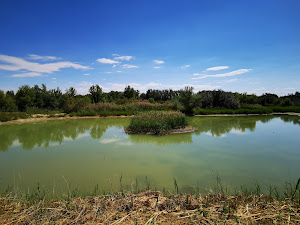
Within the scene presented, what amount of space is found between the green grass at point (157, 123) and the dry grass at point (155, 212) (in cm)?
825

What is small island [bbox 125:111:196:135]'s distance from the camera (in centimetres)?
1117

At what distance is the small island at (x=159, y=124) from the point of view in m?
11.2

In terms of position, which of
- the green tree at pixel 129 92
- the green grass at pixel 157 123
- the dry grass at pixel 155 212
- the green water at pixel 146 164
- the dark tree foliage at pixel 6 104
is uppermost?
the green tree at pixel 129 92

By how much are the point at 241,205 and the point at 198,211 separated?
0.64 meters

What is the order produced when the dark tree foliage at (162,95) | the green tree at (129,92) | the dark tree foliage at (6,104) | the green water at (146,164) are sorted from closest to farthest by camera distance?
the green water at (146,164) < the dark tree foliage at (6,104) < the green tree at (129,92) < the dark tree foliage at (162,95)

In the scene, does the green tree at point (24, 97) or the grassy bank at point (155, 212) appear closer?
the grassy bank at point (155, 212)

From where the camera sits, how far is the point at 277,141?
9.00 m

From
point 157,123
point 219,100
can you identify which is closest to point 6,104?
point 157,123

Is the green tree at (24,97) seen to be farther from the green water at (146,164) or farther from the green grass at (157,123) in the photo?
the green grass at (157,123)

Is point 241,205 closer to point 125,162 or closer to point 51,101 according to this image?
point 125,162

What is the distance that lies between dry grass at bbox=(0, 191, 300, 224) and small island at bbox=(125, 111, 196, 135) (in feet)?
27.1

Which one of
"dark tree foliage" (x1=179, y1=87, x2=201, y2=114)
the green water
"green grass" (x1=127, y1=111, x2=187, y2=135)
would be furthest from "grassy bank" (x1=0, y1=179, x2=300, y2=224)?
"dark tree foliage" (x1=179, y1=87, x2=201, y2=114)

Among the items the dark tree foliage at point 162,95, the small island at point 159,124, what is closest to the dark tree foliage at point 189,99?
the small island at point 159,124

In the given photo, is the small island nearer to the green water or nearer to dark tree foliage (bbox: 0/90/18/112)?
the green water
